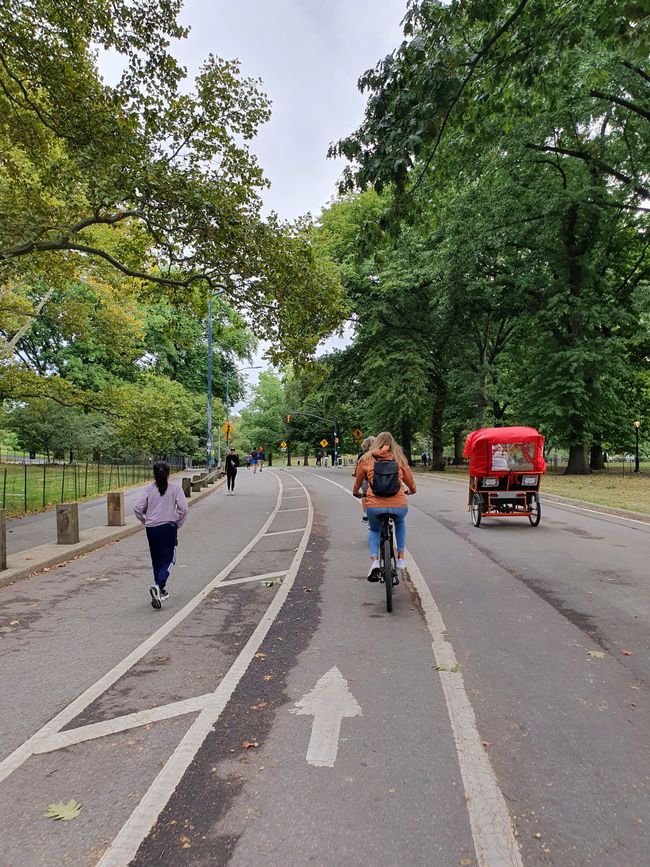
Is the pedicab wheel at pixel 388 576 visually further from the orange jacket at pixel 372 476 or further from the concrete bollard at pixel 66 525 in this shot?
the concrete bollard at pixel 66 525

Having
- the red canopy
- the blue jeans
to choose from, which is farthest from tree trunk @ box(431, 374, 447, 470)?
the blue jeans

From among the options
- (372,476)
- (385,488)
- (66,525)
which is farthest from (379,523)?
(66,525)

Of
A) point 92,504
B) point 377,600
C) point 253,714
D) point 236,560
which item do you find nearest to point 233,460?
point 92,504

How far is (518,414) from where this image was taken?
3294cm

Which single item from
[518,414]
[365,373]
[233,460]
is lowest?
[233,460]

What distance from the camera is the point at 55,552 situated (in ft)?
33.1

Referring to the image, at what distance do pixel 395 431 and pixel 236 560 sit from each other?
31.9 meters

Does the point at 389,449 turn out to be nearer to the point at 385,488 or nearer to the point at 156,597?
the point at 385,488

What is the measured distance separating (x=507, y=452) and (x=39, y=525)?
37.0 feet

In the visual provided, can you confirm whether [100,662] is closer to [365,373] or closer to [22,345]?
[365,373]

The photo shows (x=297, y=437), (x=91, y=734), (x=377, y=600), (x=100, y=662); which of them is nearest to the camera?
(x=91, y=734)

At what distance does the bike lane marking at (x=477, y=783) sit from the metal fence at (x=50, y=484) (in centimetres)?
1433

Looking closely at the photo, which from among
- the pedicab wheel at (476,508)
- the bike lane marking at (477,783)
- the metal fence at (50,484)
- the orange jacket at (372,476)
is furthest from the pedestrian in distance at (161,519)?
the metal fence at (50,484)

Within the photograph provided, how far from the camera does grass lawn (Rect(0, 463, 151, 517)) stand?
18.3 metres
